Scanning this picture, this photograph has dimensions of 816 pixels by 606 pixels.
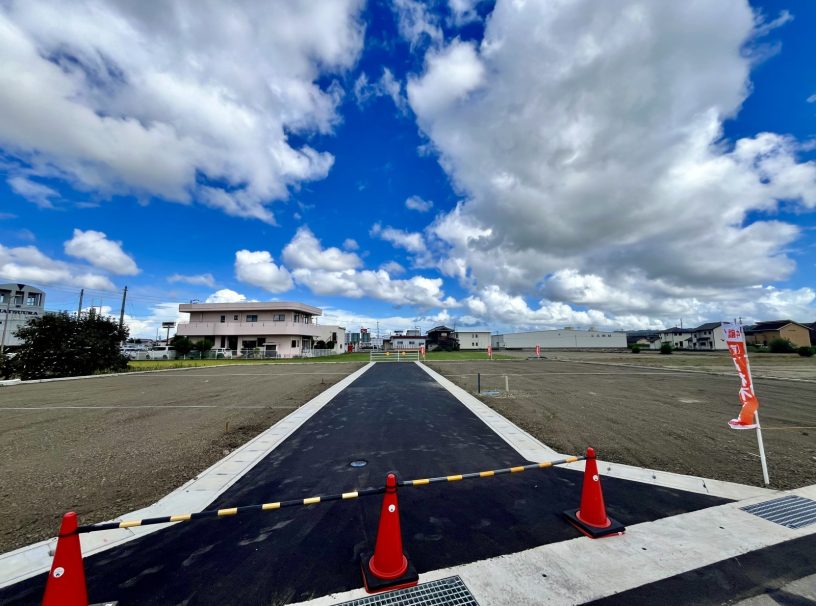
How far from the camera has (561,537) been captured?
3.47 m

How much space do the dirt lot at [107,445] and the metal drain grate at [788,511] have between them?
24.6ft

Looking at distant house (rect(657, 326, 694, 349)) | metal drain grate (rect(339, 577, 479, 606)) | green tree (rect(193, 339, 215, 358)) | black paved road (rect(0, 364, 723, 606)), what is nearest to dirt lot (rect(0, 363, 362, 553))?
black paved road (rect(0, 364, 723, 606))

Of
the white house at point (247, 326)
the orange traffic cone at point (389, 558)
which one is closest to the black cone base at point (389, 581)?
the orange traffic cone at point (389, 558)

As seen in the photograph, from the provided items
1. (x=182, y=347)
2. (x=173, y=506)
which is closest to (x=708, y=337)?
(x=173, y=506)

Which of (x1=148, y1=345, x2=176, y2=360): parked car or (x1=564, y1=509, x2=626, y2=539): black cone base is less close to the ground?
(x1=148, y1=345, x2=176, y2=360): parked car

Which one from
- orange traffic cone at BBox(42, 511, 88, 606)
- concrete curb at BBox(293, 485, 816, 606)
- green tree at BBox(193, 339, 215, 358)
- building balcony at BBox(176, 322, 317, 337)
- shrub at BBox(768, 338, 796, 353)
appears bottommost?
concrete curb at BBox(293, 485, 816, 606)

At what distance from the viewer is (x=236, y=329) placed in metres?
43.0

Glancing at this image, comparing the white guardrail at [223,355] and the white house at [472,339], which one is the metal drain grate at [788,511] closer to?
the white guardrail at [223,355]

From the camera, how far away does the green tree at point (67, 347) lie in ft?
67.7

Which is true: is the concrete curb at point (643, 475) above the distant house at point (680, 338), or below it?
below

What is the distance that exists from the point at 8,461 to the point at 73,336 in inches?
893

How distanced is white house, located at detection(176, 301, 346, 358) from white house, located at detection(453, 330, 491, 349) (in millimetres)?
38665

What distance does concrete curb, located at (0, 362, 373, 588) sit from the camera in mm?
3109

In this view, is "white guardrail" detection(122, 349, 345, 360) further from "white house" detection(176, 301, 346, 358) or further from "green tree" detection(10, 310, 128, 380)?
"green tree" detection(10, 310, 128, 380)
